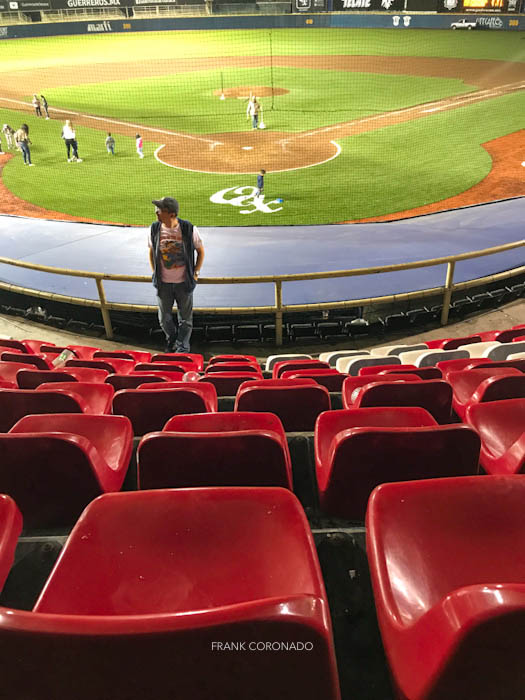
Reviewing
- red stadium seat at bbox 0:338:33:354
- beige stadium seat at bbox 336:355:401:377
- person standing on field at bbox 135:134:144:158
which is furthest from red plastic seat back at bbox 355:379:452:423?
person standing on field at bbox 135:134:144:158

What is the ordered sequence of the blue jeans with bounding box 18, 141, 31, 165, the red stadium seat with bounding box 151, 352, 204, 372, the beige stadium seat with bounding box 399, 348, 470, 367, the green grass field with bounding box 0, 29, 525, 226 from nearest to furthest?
1. the beige stadium seat with bounding box 399, 348, 470, 367
2. the red stadium seat with bounding box 151, 352, 204, 372
3. the green grass field with bounding box 0, 29, 525, 226
4. the blue jeans with bounding box 18, 141, 31, 165

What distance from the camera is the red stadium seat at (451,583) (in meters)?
1.01

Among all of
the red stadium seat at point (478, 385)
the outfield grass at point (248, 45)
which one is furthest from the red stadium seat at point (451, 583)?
the outfield grass at point (248, 45)

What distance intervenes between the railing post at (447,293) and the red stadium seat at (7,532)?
19.6 feet

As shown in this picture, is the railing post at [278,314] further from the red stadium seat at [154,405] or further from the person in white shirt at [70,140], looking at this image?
the person in white shirt at [70,140]

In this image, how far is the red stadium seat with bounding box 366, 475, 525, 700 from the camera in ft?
3.30

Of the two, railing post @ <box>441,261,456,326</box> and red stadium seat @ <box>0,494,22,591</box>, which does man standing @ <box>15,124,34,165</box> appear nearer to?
railing post @ <box>441,261,456,326</box>

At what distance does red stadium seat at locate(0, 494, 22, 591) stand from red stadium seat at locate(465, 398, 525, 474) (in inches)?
76.2

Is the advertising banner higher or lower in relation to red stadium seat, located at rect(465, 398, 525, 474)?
higher

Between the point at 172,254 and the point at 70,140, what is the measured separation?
1363cm

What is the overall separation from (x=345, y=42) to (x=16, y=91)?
76.6ft

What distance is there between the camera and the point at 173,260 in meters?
5.71

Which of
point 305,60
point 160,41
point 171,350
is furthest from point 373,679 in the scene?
point 160,41
